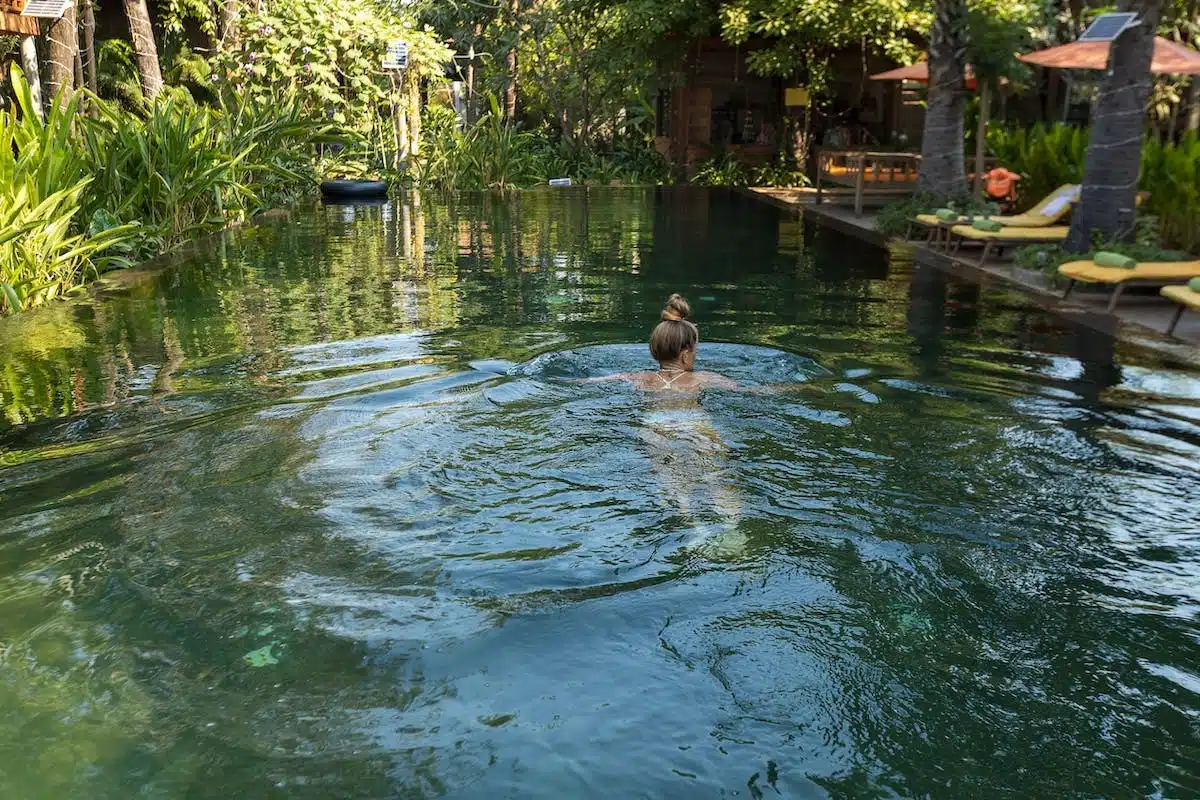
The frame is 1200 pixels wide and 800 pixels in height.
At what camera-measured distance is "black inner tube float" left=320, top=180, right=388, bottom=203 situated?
2098cm

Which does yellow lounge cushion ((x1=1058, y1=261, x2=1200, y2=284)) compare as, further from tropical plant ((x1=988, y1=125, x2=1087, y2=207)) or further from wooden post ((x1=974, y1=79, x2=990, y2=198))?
wooden post ((x1=974, y1=79, x2=990, y2=198))

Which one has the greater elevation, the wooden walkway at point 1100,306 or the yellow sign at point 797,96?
the yellow sign at point 797,96

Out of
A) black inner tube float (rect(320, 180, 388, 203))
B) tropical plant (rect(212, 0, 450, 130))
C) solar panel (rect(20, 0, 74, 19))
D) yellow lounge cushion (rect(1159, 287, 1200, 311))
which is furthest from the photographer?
black inner tube float (rect(320, 180, 388, 203))

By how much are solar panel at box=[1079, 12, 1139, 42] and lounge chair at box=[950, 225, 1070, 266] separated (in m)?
2.47

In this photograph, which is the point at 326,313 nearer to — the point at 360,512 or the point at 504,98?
the point at 360,512

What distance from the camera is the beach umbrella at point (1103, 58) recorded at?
12516mm

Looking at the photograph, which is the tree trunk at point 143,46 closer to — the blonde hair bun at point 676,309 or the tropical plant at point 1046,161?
the tropical plant at point 1046,161

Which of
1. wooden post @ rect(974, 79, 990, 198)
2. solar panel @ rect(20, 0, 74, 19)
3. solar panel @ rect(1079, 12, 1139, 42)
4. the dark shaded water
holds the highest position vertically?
solar panel @ rect(20, 0, 74, 19)

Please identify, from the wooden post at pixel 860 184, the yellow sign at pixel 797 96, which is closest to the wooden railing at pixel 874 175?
the wooden post at pixel 860 184

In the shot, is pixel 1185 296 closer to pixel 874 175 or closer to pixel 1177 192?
pixel 1177 192

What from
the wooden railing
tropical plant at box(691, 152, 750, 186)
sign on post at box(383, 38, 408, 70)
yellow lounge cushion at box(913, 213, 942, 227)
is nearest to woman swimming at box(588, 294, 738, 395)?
yellow lounge cushion at box(913, 213, 942, 227)

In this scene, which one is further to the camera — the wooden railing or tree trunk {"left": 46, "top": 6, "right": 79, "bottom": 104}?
the wooden railing

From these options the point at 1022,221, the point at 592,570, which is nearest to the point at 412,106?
the point at 1022,221

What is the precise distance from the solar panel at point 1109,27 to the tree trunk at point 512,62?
19.0 m
